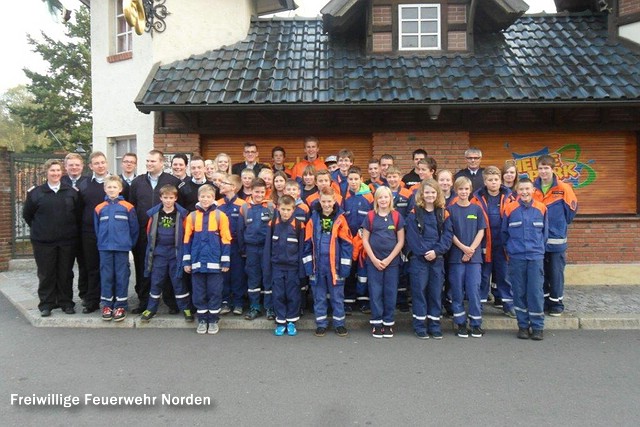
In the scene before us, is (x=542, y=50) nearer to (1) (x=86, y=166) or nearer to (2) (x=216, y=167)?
(2) (x=216, y=167)

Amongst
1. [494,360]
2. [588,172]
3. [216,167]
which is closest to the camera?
[494,360]

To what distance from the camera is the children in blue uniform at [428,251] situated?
5.50 m

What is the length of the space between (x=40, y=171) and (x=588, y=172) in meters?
11.1

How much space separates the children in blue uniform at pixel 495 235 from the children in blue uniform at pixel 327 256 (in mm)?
1862

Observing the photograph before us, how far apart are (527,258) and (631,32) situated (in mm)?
6303

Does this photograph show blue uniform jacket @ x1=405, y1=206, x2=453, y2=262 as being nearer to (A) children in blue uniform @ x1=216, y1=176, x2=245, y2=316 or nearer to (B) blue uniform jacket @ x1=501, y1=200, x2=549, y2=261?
(B) blue uniform jacket @ x1=501, y1=200, x2=549, y2=261

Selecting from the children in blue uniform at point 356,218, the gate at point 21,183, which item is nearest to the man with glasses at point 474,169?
the children in blue uniform at point 356,218

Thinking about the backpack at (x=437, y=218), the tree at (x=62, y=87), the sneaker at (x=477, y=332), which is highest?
the tree at (x=62, y=87)

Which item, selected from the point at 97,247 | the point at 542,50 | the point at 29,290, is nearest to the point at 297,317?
the point at 97,247

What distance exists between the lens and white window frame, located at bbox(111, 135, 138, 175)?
9.73 m

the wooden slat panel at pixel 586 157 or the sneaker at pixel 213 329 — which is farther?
the wooden slat panel at pixel 586 157

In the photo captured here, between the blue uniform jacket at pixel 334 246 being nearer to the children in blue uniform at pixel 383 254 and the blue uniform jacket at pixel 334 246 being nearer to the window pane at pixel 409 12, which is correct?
the children in blue uniform at pixel 383 254

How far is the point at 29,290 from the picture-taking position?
7824mm

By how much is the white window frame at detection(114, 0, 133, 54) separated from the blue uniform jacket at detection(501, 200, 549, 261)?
8.23 m
